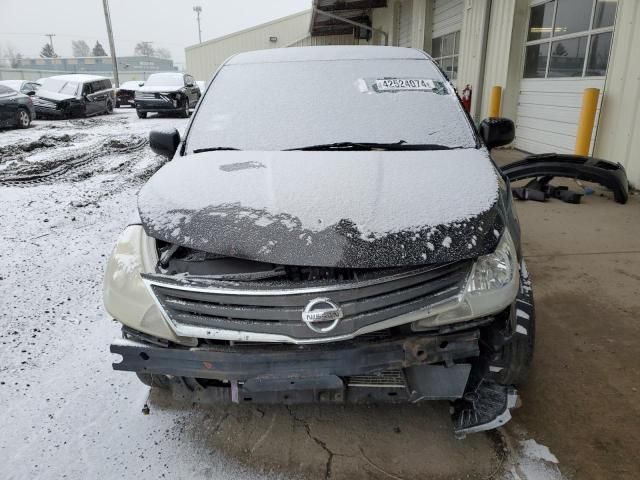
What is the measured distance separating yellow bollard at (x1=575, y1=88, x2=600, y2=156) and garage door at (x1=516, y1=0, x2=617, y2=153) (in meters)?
0.16

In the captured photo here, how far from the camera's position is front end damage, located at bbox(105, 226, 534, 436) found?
169 cm

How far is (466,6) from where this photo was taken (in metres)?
10.5

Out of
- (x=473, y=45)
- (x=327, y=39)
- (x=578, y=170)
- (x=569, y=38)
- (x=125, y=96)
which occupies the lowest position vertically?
(x=578, y=170)

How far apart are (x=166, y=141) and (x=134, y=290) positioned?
1.46 metres

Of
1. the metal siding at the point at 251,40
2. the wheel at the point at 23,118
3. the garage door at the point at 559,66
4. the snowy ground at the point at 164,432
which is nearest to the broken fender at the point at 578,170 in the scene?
the garage door at the point at 559,66

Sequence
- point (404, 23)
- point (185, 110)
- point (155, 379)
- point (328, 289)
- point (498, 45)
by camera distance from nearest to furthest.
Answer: point (328, 289), point (155, 379), point (498, 45), point (404, 23), point (185, 110)

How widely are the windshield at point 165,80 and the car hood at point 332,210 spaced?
56.3 ft

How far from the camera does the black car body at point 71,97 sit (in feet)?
51.7

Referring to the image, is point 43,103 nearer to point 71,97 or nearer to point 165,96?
point 71,97

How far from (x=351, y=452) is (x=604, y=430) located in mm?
1158

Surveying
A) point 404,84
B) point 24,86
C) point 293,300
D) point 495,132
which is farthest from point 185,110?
point 293,300

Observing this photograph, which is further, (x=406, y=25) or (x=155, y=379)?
(x=406, y=25)

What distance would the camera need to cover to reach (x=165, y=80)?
59.5 feet

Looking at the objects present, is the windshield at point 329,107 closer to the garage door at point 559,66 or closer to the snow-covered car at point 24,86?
the garage door at point 559,66
